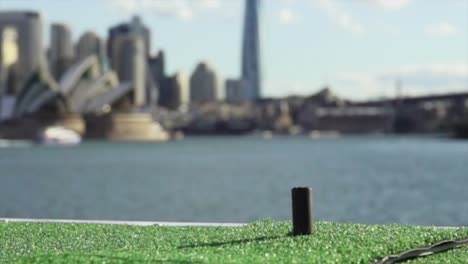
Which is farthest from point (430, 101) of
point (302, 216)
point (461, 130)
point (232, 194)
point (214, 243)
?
point (214, 243)

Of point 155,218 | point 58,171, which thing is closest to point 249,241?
point 155,218

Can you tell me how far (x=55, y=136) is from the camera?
4769 inches

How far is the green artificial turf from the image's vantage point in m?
7.61

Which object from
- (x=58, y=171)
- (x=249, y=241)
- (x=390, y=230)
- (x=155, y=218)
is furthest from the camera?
(x=58, y=171)

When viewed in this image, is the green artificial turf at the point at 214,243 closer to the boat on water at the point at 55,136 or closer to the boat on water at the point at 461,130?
the boat on water at the point at 55,136

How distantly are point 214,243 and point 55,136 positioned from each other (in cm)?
11494

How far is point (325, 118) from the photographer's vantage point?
179 meters

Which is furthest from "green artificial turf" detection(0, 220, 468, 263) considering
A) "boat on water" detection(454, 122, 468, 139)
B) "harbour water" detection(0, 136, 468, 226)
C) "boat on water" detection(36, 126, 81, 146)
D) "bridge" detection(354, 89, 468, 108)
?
"bridge" detection(354, 89, 468, 108)

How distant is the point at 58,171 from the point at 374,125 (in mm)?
130802

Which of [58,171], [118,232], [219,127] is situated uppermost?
[118,232]

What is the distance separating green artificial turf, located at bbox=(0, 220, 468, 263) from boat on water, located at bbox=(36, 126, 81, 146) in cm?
11217

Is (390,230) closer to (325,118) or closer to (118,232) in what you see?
(118,232)

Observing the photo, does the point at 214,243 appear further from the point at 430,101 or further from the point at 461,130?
the point at 430,101

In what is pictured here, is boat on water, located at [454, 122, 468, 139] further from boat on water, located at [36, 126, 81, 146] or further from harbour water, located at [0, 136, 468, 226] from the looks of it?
harbour water, located at [0, 136, 468, 226]
